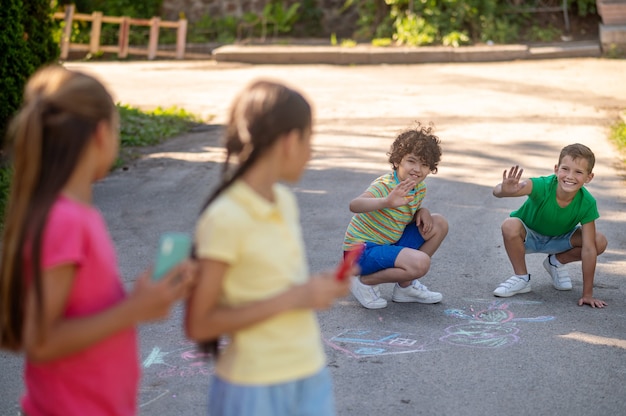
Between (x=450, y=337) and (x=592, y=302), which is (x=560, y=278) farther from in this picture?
(x=450, y=337)

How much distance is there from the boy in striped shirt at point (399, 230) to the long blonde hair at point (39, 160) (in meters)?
2.80

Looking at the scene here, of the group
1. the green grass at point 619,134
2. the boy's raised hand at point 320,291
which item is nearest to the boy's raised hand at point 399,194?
the boy's raised hand at point 320,291

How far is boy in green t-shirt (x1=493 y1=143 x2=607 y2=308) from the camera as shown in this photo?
5116 mm

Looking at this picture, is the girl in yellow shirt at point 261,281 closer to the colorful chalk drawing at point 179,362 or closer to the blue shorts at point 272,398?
the blue shorts at point 272,398

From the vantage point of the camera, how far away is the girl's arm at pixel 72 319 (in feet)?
6.79

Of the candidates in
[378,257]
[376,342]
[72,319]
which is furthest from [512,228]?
[72,319]

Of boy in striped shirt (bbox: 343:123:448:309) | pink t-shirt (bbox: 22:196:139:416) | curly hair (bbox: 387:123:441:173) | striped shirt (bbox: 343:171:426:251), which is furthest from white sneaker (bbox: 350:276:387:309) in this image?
pink t-shirt (bbox: 22:196:139:416)

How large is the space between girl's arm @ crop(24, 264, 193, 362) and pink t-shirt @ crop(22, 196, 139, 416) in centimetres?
4

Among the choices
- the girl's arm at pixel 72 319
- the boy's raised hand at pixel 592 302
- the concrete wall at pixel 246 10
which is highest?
the concrete wall at pixel 246 10

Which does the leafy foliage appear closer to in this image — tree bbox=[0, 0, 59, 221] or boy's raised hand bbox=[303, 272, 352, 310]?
tree bbox=[0, 0, 59, 221]

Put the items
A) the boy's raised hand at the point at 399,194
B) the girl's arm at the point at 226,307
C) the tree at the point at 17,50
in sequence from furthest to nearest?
1. the tree at the point at 17,50
2. the boy's raised hand at the point at 399,194
3. the girl's arm at the point at 226,307

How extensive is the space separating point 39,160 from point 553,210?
3.70 metres

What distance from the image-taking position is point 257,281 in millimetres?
2279

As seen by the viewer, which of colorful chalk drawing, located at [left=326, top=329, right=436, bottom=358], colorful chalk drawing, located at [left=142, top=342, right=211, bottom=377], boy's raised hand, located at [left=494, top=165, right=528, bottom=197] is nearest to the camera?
colorful chalk drawing, located at [left=142, top=342, right=211, bottom=377]
